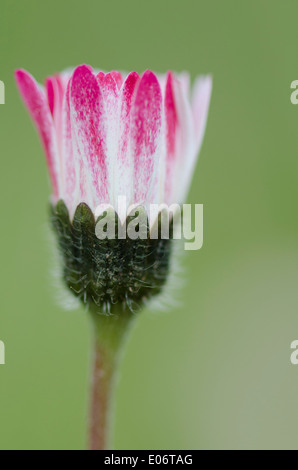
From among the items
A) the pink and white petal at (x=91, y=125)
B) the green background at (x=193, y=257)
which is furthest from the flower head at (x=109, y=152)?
the green background at (x=193, y=257)

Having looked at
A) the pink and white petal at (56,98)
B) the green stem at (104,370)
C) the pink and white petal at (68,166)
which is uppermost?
the pink and white petal at (56,98)

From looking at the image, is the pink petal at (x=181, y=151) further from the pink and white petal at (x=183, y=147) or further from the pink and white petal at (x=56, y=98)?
the pink and white petal at (x=56, y=98)

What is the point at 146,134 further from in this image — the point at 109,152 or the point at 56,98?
the point at 56,98

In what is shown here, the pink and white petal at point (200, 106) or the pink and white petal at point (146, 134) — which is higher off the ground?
the pink and white petal at point (200, 106)

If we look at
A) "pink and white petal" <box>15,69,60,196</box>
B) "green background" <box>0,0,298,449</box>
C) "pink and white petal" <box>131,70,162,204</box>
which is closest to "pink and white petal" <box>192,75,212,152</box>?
"pink and white petal" <box>131,70,162,204</box>

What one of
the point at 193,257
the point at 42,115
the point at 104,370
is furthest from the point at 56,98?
the point at 193,257

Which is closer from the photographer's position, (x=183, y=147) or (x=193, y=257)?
(x=183, y=147)

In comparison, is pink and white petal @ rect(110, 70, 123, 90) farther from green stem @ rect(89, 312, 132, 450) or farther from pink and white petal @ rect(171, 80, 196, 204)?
green stem @ rect(89, 312, 132, 450)
